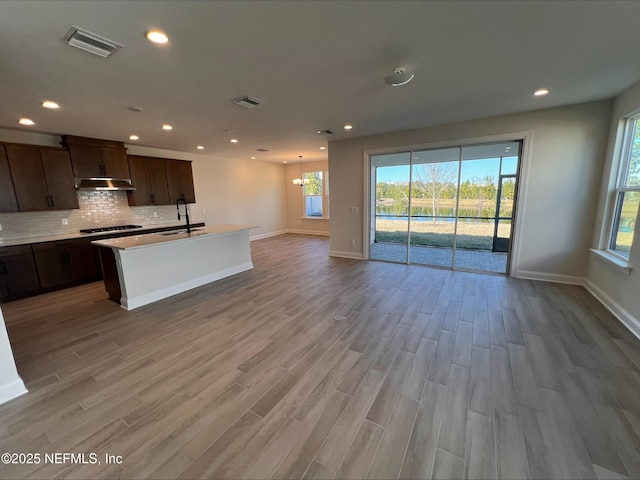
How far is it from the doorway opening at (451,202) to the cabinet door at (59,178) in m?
5.79

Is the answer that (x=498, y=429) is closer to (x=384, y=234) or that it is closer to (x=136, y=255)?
(x=136, y=255)

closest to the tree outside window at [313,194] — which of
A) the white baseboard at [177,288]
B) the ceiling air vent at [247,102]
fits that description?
the white baseboard at [177,288]

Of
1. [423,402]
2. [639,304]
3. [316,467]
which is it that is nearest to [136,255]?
[316,467]

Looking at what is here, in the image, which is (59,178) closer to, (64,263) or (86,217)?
(86,217)

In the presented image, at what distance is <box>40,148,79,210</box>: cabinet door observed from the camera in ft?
14.2

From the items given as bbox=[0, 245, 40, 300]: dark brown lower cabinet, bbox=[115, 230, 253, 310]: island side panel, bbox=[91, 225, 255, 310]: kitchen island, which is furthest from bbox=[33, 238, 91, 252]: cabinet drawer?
bbox=[115, 230, 253, 310]: island side panel

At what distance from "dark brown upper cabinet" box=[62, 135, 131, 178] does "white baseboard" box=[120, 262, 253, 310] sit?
2884 millimetres

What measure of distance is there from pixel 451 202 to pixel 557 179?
154 cm

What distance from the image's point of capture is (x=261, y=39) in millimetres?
1979

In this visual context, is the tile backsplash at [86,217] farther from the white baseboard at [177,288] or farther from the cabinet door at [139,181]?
the white baseboard at [177,288]

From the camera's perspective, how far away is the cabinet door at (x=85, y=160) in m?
4.58

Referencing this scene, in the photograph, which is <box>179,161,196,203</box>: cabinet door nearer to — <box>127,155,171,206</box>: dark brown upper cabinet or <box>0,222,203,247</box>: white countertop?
<box>127,155,171,206</box>: dark brown upper cabinet

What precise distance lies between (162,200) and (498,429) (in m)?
6.79

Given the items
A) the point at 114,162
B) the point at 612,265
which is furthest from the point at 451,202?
the point at 114,162
